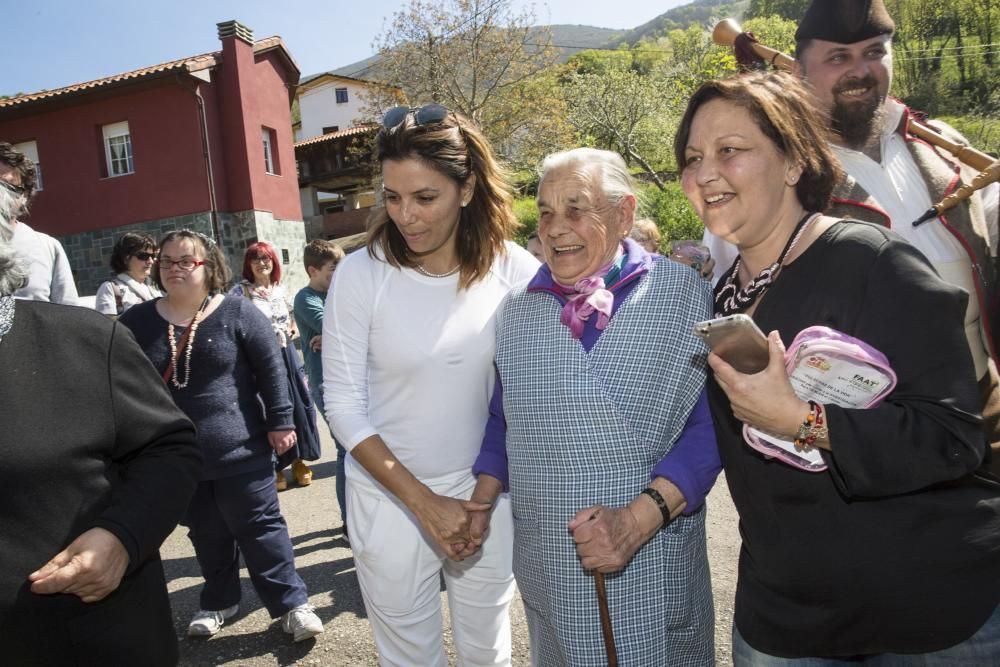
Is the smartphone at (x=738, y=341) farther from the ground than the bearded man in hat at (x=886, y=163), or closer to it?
closer to it

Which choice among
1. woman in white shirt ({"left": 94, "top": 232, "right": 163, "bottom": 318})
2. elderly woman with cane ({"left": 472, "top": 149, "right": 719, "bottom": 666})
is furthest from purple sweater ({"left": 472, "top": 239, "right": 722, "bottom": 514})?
woman in white shirt ({"left": 94, "top": 232, "right": 163, "bottom": 318})

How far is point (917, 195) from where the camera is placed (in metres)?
2.13

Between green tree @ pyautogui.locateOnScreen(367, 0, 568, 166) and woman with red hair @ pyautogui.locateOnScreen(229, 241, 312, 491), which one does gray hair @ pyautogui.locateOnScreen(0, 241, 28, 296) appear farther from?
green tree @ pyautogui.locateOnScreen(367, 0, 568, 166)

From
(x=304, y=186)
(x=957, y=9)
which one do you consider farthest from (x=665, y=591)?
(x=957, y=9)

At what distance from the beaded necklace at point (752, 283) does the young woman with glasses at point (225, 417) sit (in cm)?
259

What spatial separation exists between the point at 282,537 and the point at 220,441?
0.62m

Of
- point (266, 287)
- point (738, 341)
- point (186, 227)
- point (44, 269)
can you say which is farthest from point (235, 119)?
point (738, 341)

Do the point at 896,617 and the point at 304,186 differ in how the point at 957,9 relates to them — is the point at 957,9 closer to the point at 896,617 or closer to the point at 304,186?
the point at 304,186

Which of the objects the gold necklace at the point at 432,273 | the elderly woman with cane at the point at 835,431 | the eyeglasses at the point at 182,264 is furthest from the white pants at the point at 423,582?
the eyeglasses at the point at 182,264

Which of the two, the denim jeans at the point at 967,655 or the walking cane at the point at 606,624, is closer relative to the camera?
the denim jeans at the point at 967,655

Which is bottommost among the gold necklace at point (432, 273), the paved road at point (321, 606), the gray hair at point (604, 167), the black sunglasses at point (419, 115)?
the paved road at point (321, 606)

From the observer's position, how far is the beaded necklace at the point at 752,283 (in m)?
1.53

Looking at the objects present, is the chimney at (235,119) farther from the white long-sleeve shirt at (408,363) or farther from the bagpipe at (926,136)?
the white long-sleeve shirt at (408,363)

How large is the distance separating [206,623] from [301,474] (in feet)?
8.42
